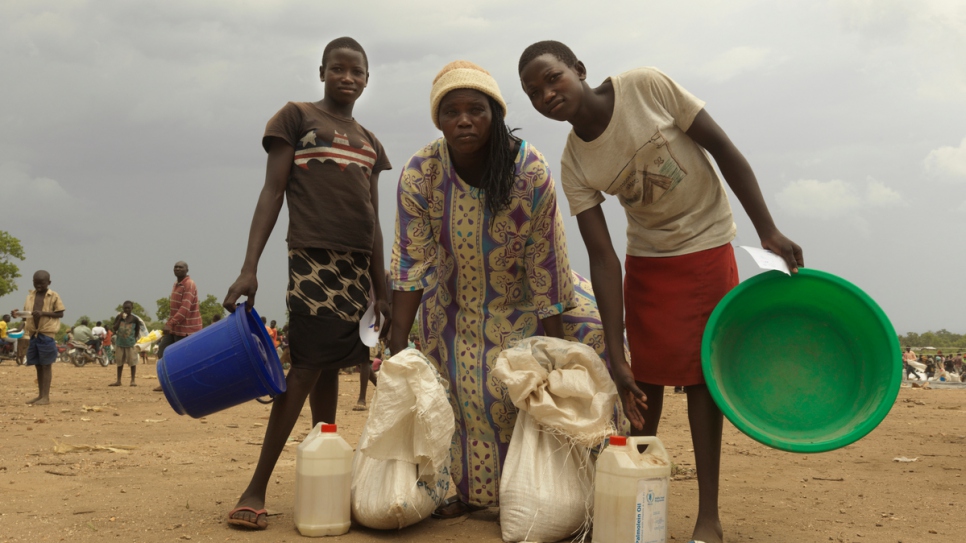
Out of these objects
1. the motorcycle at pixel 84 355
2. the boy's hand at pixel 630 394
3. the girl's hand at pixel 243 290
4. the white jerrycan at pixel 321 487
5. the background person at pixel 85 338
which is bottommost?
the motorcycle at pixel 84 355

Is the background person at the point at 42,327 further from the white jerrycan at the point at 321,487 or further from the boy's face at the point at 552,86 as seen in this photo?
the boy's face at the point at 552,86

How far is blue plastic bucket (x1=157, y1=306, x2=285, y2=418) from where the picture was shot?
3.09 m

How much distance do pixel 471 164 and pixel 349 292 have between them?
2.48ft

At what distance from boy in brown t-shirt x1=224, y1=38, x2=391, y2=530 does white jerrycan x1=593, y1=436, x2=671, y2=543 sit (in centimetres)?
119

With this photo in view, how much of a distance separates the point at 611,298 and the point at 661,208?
39cm

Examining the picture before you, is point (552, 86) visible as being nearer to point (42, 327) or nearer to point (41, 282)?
point (42, 327)

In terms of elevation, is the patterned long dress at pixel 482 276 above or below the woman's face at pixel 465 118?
below

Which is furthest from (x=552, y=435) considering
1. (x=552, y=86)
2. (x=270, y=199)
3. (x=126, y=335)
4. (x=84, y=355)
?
(x=84, y=355)

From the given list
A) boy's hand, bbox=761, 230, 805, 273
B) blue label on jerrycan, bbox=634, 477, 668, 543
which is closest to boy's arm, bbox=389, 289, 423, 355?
blue label on jerrycan, bbox=634, 477, 668, 543

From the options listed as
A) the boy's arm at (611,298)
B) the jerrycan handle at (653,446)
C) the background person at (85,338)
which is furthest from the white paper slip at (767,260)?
the background person at (85,338)

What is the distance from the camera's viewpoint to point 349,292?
3.39m

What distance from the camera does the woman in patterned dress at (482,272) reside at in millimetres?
3252

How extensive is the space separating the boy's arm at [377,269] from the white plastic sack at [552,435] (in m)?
0.70

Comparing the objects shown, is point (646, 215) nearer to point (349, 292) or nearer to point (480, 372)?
point (480, 372)
